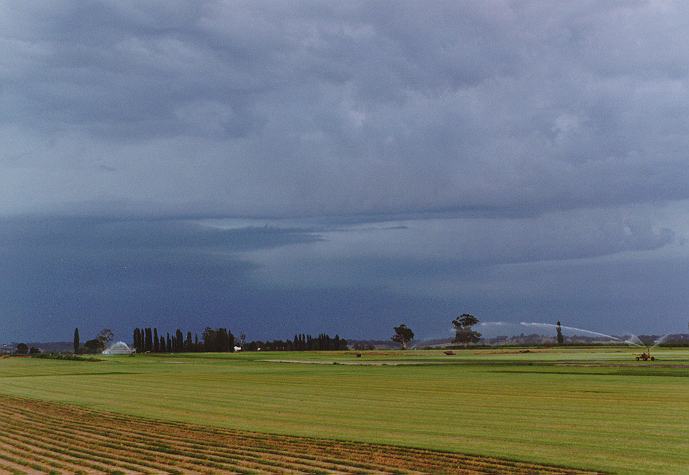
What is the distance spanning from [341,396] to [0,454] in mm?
24144

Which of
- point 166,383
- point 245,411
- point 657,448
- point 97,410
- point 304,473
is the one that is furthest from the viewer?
point 166,383

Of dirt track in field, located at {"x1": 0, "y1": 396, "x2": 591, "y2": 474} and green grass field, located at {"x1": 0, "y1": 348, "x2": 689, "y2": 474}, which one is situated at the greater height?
dirt track in field, located at {"x1": 0, "y1": 396, "x2": 591, "y2": 474}

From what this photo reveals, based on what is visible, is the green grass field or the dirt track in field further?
the green grass field

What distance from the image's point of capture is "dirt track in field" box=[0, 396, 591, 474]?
893 inches

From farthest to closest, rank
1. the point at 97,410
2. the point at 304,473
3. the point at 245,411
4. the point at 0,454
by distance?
the point at 97,410 → the point at 245,411 → the point at 0,454 → the point at 304,473

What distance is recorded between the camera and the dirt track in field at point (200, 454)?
2267 centimetres

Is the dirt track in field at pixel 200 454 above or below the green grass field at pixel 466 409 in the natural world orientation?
above

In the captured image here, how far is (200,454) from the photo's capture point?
25.5m

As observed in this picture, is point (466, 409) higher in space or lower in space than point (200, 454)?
lower

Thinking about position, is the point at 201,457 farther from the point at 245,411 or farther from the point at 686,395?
the point at 686,395

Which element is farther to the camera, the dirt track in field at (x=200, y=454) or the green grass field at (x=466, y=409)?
the green grass field at (x=466, y=409)

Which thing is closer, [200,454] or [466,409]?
[200,454]

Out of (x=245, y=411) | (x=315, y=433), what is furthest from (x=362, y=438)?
(x=245, y=411)

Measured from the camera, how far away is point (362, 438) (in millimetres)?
28594
